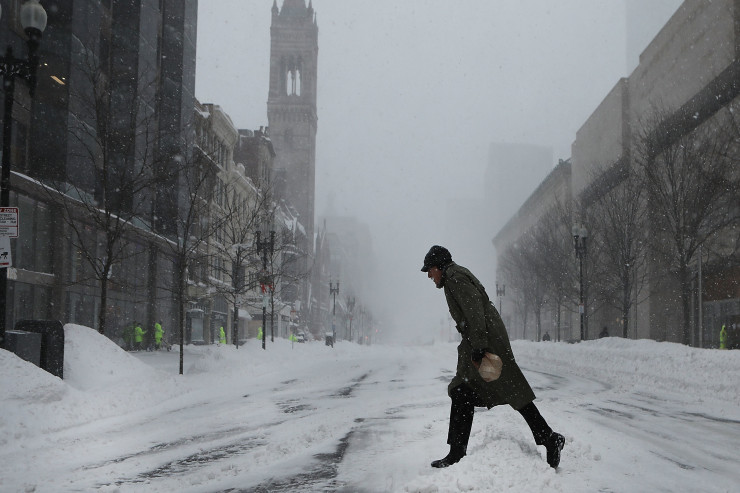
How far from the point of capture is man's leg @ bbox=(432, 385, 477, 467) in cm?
541

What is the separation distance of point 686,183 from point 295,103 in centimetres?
9417

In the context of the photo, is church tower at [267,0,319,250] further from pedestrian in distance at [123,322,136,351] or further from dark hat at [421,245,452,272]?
dark hat at [421,245,452,272]

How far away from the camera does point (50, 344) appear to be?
11.1 meters

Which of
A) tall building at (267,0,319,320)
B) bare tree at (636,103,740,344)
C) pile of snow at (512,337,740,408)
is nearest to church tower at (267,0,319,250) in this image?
tall building at (267,0,319,320)

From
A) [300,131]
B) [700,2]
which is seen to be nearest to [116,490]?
[700,2]

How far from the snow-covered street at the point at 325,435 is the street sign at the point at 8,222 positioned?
2132mm

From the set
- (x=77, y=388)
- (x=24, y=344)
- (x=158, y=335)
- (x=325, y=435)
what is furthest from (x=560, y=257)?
(x=325, y=435)

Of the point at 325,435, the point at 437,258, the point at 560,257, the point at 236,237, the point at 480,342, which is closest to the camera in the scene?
the point at 480,342

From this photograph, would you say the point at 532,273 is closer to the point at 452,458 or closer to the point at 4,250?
the point at 4,250

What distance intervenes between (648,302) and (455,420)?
5017cm

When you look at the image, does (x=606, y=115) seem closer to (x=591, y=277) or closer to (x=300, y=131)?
(x=591, y=277)

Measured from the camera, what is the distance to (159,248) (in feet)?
118

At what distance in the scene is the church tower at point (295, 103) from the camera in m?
Result: 115

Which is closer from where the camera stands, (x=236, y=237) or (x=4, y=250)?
(x=4, y=250)
